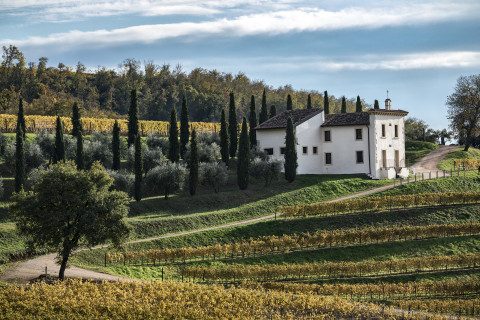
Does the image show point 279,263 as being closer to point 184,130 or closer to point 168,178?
point 168,178

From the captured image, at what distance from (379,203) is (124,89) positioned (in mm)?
79954

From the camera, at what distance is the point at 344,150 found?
6506cm

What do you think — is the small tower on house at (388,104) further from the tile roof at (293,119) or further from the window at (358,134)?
the tile roof at (293,119)

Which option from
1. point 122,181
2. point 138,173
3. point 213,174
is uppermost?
point 138,173

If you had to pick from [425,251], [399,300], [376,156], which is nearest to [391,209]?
[425,251]

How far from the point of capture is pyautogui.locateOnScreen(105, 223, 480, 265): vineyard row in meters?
39.3

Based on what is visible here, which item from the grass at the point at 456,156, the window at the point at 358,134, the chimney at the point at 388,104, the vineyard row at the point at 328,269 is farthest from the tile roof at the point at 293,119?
the vineyard row at the point at 328,269

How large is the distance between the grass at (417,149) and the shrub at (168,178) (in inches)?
1345

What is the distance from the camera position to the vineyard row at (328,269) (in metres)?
36.3

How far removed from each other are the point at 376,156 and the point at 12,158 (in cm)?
3595

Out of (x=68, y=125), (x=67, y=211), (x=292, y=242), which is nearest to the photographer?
(x=67, y=211)

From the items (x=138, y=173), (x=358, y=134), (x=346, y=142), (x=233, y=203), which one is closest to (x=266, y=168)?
(x=233, y=203)

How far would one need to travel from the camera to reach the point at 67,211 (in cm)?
3150

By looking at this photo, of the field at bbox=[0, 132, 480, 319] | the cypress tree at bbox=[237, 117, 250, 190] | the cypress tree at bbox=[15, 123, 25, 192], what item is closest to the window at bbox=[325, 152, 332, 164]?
the field at bbox=[0, 132, 480, 319]
